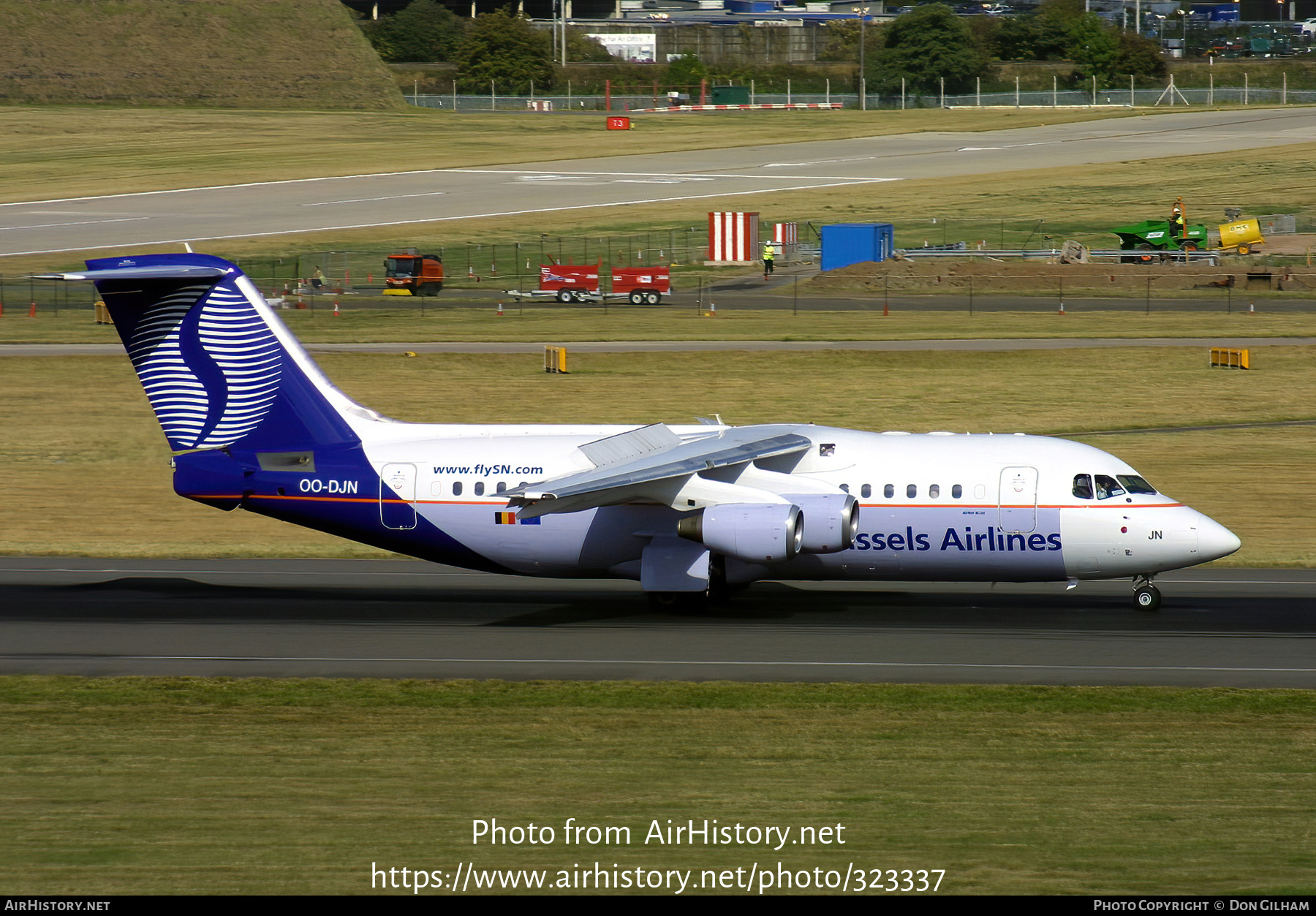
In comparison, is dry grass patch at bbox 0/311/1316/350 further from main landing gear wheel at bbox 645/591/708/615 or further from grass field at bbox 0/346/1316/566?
main landing gear wheel at bbox 645/591/708/615

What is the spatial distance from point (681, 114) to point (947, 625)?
162071 mm

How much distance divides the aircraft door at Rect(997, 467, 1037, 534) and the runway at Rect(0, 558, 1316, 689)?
1.68 metres

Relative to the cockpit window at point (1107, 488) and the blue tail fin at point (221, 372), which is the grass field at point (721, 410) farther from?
the cockpit window at point (1107, 488)

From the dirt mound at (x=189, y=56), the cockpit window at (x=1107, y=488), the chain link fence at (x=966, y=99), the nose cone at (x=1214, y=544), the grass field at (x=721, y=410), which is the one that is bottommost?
the grass field at (x=721, y=410)

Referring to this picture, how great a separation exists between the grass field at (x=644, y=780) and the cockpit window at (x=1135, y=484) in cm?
620

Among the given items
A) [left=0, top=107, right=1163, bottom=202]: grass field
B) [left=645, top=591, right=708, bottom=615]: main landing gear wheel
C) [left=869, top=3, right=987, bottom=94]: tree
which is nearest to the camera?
[left=645, top=591, right=708, bottom=615]: main landing gear wheel

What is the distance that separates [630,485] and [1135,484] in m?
9.21

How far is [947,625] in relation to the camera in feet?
86.4

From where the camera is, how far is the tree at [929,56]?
602 ft

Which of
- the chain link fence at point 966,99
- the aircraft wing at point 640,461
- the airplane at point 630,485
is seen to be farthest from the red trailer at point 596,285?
the chain link fence at point 966,99

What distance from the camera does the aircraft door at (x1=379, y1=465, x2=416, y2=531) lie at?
91.2 feet

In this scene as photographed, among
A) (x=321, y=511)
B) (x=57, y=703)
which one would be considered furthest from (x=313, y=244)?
(x=57, y=703)

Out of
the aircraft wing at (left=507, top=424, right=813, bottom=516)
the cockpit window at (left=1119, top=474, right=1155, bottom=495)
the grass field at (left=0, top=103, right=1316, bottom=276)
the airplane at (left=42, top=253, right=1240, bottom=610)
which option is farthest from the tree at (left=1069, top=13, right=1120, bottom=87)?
the aircraft wing at (left=507, top=424, right=813, bottom=516)

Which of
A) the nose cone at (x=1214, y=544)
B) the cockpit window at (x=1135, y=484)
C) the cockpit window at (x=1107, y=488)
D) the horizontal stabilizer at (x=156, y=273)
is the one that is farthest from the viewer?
the horizontal stabilizer at (x=156, y=273)
